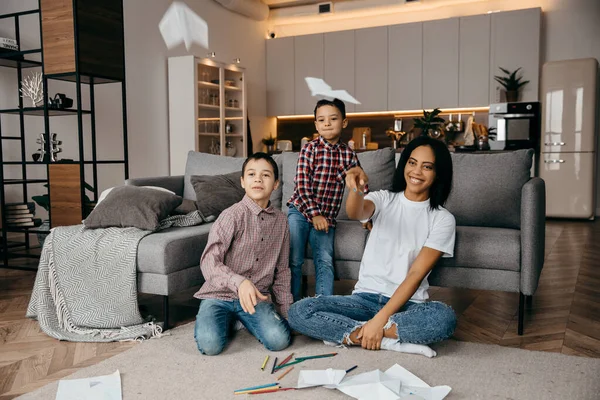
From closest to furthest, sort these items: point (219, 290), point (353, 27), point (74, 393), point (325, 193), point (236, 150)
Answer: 1. point (74, 393)
2. point (219, 290)
3. point (325, 193)
4. point (236, 150)
5. point (353, 27)

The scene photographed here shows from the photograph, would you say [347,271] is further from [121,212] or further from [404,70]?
[404,70]

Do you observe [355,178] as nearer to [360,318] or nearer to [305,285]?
[360,318]

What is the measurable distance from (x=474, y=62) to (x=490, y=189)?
15.0 feet

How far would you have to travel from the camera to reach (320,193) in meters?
2.62

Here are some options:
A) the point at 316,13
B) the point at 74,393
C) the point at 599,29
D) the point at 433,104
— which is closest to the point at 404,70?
the point at 433,104

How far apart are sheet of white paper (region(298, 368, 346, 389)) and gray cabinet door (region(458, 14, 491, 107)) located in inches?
226

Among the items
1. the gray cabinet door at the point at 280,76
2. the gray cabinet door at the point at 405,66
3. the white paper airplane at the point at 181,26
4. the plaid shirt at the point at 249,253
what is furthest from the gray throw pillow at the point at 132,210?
the gray cabinet door at the point at 280,76

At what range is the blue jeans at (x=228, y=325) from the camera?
6.70ft

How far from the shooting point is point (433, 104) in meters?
6.98

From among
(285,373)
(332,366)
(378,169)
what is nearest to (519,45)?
(378,169)

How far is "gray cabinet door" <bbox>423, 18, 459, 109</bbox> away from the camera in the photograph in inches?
269

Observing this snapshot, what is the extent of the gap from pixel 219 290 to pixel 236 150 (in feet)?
16.0

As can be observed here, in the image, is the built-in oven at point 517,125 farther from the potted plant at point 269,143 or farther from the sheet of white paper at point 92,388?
the sheet of white paper at point 92,388

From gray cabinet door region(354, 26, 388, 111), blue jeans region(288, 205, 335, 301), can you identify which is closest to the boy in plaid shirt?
blue jeans region(288, 205, 335, 301)
